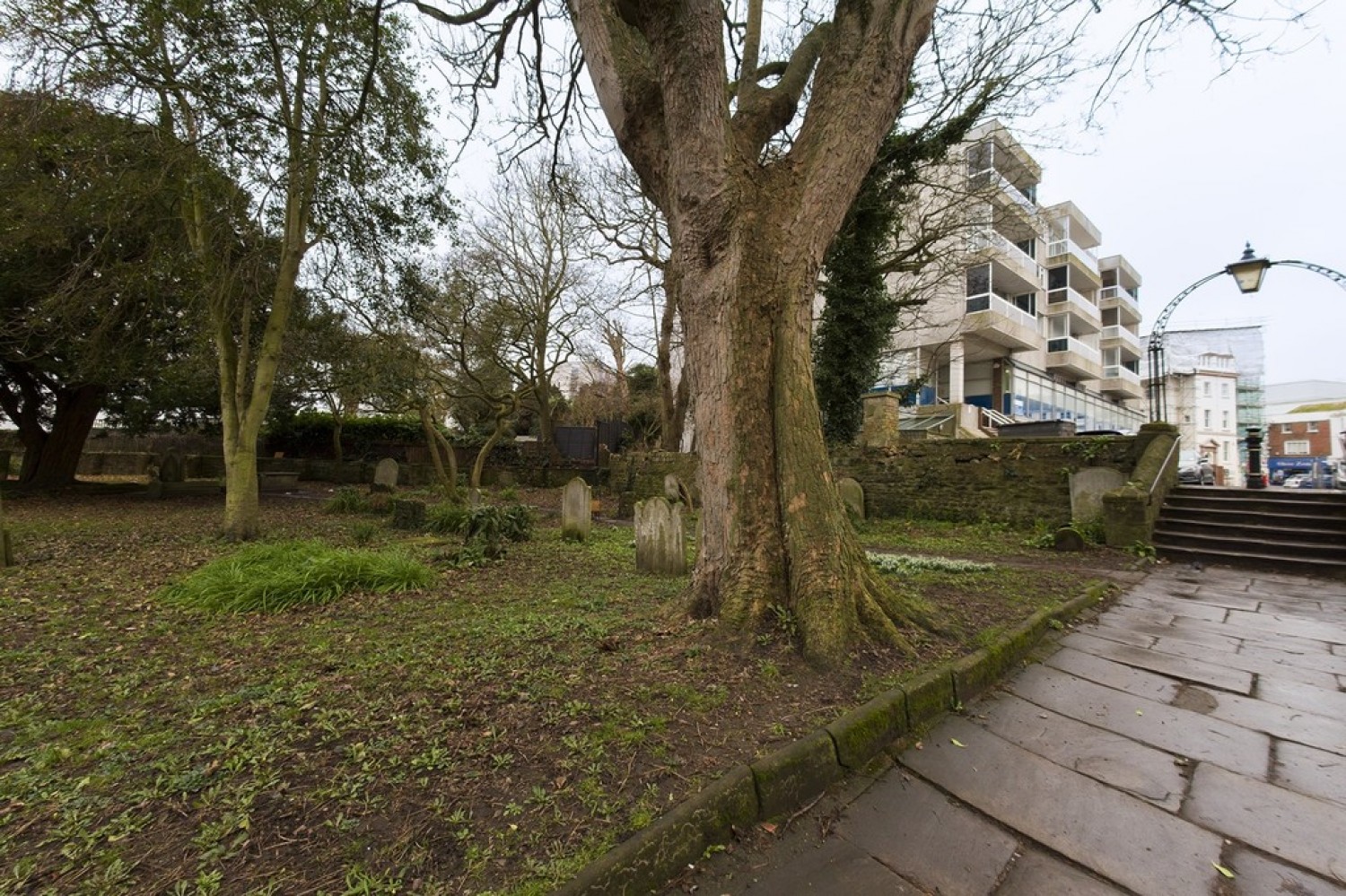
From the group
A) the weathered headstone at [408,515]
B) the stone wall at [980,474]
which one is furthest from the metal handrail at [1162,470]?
the weathered headstone at [408,515]

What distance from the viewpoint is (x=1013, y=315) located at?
2086cm

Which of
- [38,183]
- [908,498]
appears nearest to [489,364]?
[38,183]

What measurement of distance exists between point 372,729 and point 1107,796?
319 cm

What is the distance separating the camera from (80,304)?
761 centimetres

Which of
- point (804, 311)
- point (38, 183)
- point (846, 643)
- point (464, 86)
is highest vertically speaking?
point (464, 86)

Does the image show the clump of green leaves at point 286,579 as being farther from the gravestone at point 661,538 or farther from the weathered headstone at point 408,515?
the weathered headstone at point 408,515

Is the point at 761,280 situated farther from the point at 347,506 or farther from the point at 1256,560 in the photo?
the point at 347,506

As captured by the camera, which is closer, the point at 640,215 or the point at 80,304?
the point at 80,304

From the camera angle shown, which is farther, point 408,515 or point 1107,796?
point 408,515

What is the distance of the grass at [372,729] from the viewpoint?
1656mm

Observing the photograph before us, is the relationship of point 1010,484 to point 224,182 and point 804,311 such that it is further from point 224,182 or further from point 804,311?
point 224,182

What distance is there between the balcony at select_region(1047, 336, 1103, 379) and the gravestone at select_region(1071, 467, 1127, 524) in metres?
21.0

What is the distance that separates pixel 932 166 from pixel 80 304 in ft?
51.2

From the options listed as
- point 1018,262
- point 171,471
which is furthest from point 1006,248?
point 171,471
